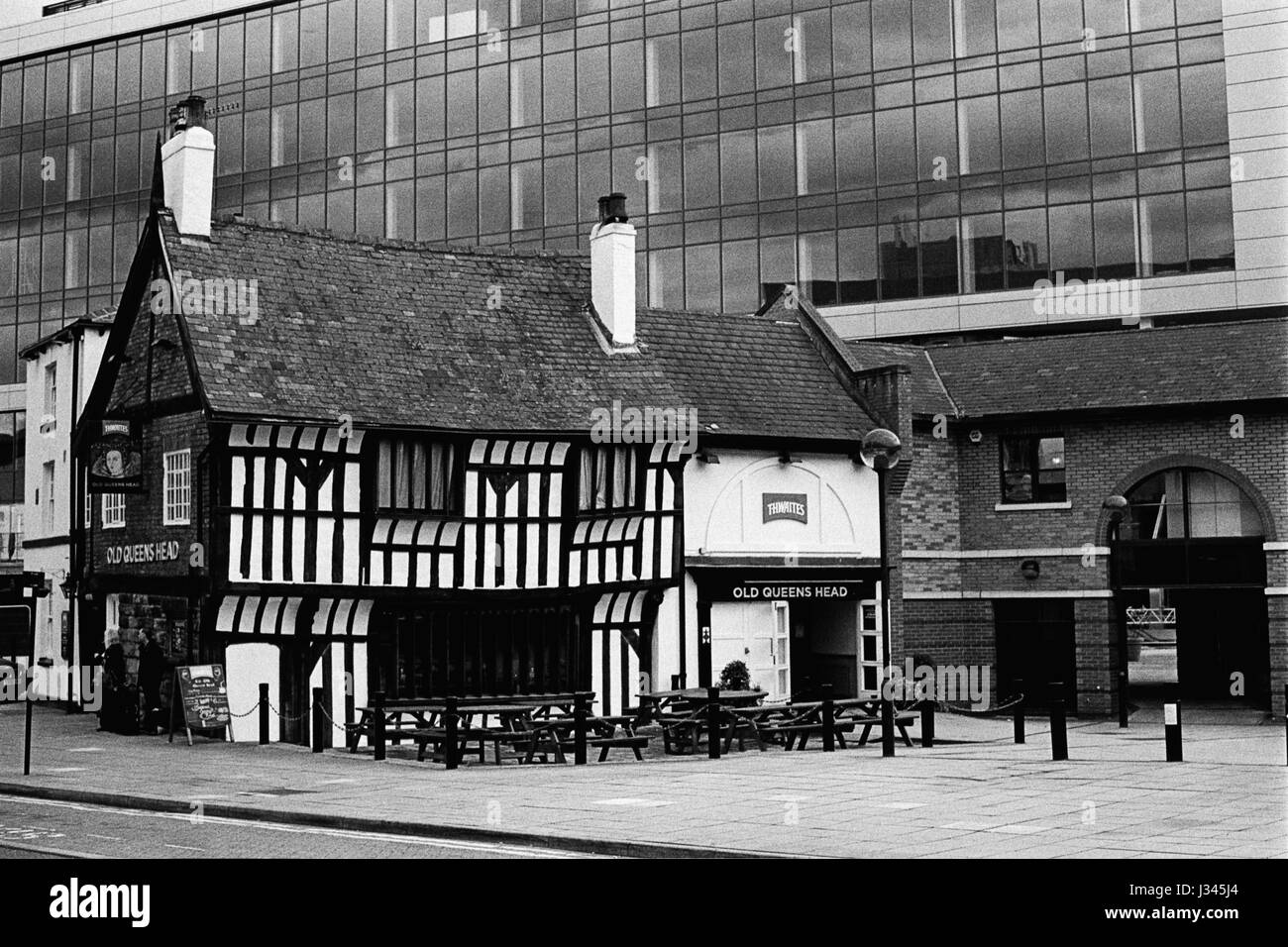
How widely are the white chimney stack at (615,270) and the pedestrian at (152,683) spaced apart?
972 cm

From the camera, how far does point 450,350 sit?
1038 inches

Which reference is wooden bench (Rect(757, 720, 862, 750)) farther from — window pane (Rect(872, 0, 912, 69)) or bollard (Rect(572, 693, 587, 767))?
window pane (Rect(872, 0, 912, 69))

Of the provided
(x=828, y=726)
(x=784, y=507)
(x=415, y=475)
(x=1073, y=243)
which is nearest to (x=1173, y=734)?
(x=828, y=726)

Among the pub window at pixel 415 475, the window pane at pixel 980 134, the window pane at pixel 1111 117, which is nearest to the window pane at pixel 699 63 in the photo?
the window pane at pixel 980 134

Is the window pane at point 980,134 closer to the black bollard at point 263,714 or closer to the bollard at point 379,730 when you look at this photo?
the black bollard at point 263,714

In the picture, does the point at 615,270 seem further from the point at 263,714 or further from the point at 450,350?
the point at 263,714

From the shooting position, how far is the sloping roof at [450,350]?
24.2 m

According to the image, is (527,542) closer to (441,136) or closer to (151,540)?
(151,540)

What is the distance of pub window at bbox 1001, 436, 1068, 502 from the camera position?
32188 millimetres

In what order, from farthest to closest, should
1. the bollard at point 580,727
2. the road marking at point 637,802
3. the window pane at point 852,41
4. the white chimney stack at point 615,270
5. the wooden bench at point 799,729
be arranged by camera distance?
the window pane at point 852,41 < the white chimney stack at point 615,270 < the wooden bench at point 799,729 < the bollard at point 580,727 < the road marking at point 637,802

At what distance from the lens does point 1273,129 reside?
4262 centimetres

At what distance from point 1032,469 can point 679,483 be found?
29.0 ft

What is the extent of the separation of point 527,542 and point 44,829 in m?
12.8
